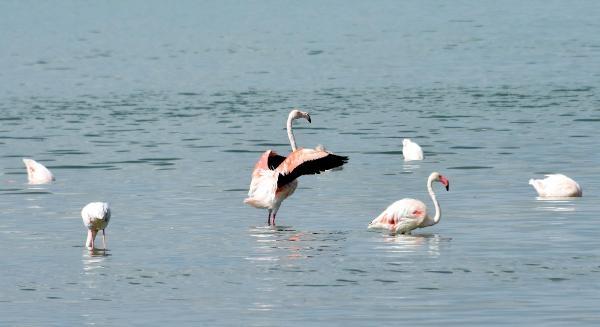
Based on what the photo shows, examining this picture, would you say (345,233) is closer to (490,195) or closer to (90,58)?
(490,195)

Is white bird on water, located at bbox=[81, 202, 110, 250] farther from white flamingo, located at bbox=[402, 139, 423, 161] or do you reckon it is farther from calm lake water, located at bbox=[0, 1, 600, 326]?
white flamingo, located at bbox=[402, 139, 423, 161]

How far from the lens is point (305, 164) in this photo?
23.6 m

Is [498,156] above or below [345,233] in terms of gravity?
above

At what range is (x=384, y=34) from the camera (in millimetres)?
93000

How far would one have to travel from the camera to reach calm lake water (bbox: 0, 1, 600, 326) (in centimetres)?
1723

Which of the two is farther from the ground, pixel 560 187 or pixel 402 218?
pixel 560 187

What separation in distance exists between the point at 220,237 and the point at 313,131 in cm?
1870

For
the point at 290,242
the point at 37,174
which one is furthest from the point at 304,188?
the point at 290,242

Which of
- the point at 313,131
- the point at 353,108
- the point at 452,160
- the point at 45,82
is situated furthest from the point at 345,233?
the point at 45,82

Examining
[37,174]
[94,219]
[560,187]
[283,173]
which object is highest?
[37,174]

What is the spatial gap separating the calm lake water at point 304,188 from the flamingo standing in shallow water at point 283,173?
1.16ft

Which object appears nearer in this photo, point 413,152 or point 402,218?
point 402,218

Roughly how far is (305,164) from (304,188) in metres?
5.12

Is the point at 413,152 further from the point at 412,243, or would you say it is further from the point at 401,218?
the point at 412,243
